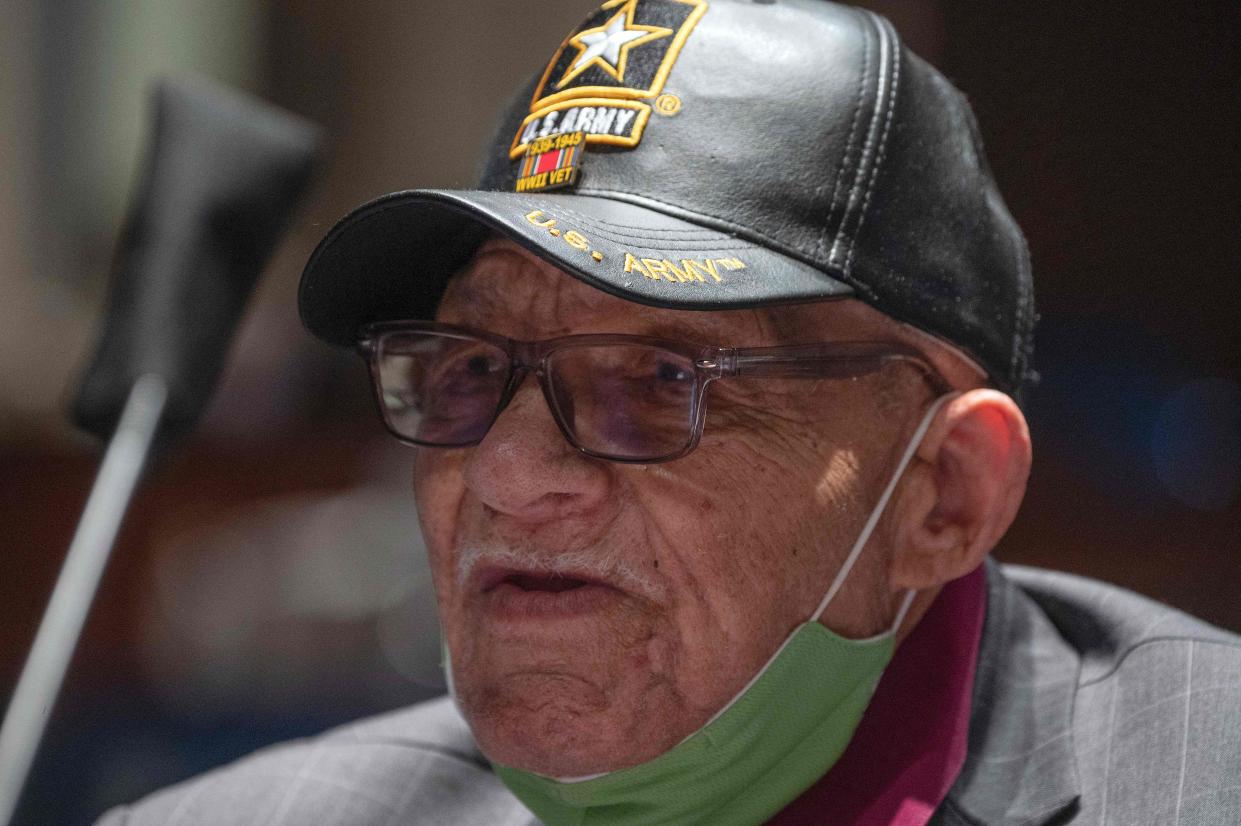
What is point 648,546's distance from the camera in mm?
1518

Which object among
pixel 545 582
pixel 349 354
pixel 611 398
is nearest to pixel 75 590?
pixel 545 582

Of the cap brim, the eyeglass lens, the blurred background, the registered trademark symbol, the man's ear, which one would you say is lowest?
the blurred background

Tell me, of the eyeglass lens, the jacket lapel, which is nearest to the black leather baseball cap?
the eyeglass lens

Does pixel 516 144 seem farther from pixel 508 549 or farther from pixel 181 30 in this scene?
pixel 181 30

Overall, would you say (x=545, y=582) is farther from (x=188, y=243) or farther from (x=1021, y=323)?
(x=188, y=243)

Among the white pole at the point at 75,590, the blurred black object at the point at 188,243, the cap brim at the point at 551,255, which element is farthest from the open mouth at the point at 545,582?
the blurred black object at the point at 188,243

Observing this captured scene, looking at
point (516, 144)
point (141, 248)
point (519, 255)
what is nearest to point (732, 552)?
point (519, 255)

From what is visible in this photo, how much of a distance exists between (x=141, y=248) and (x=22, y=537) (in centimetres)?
293

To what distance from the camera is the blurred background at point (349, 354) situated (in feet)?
11.9

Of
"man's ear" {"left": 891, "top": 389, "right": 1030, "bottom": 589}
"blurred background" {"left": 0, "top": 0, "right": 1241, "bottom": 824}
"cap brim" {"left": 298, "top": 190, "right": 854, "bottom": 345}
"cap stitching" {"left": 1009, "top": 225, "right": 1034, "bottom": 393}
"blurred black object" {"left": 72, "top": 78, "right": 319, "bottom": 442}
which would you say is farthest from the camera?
"blurred background" {"left": 0, "top": 0, "right": 1241, "bottom": 824}

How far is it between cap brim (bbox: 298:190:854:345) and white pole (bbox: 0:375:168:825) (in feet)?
1.50

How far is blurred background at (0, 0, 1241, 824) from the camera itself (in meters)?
3.64

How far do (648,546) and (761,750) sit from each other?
0.29 metres

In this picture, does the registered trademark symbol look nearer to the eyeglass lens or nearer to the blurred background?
the eyeglass lens
